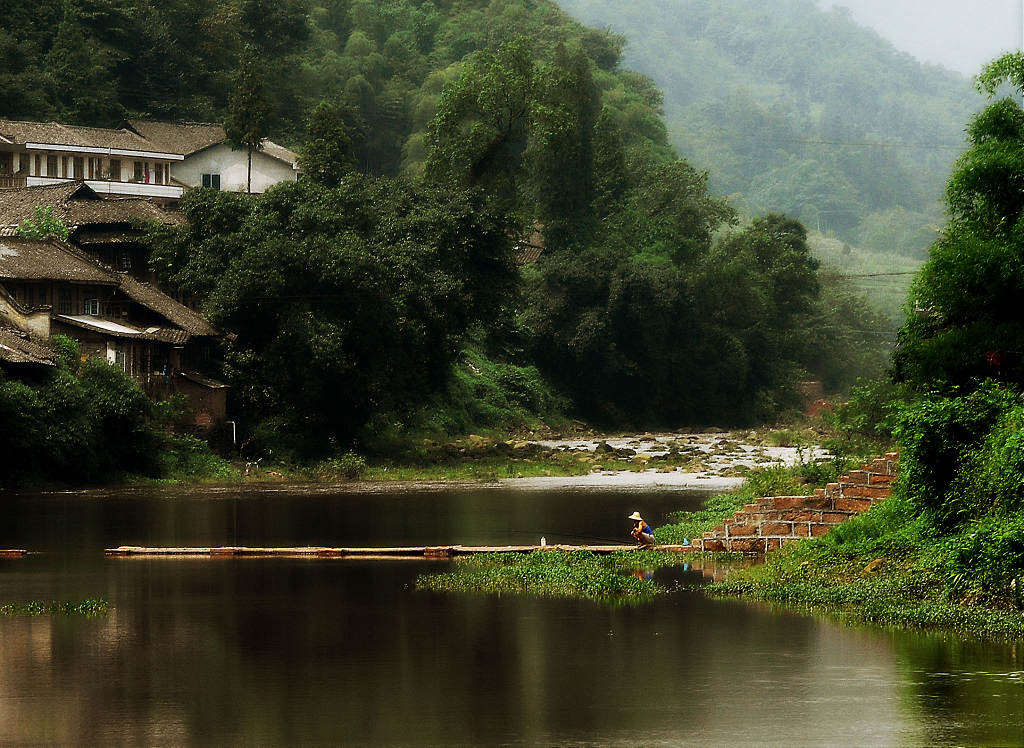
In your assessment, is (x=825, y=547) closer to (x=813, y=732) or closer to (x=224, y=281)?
(x=813, y=732)

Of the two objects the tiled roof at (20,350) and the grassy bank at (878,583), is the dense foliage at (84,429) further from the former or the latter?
the grassy bank at (878,583)

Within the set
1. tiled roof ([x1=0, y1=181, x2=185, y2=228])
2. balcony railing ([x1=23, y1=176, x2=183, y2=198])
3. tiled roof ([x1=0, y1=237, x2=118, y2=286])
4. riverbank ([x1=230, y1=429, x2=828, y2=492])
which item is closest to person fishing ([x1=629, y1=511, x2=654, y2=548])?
riverbank ([x1=230, y1=429, x2=828, y2=492])

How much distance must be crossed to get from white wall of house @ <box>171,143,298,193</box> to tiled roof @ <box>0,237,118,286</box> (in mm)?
25313

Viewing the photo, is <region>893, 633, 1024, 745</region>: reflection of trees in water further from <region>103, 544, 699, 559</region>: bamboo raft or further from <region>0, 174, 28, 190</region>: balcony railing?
<region>0, 174, 28, 190</region>: balcony railing

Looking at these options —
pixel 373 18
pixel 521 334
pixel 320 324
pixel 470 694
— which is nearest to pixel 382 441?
pixel 320 324

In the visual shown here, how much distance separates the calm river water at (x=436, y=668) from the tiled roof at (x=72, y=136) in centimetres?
4812

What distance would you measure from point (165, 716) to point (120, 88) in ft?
252

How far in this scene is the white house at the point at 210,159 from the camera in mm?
79219

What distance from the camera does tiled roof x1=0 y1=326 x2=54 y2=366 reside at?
4478cm

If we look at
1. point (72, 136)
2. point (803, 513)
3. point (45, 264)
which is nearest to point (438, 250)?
point (45, 264)

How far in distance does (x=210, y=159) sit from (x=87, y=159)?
27.5 feet

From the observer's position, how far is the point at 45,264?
52.2m

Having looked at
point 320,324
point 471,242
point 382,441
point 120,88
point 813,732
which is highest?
point 120,88

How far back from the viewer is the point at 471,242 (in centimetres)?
6184
